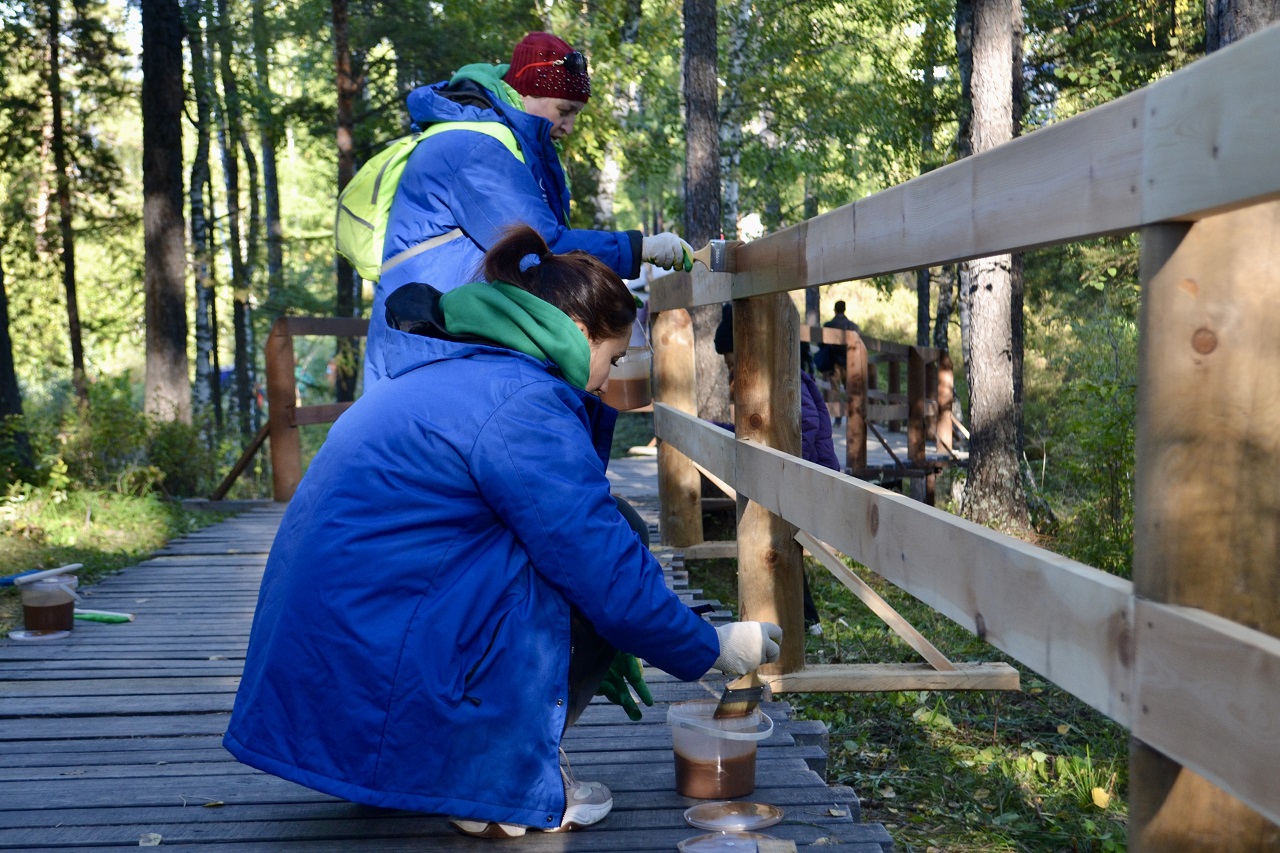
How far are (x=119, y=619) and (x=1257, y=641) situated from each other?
4644 mm

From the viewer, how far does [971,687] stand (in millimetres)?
3801

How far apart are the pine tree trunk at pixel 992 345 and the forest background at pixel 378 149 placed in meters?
0.24

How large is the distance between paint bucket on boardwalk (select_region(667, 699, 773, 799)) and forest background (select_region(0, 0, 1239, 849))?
4829 millimetres

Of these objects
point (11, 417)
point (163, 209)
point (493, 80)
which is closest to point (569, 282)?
point (493, 80)

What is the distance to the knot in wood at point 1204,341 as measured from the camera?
142 centimetres

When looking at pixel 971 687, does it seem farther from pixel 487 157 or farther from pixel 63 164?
pixel 63 164

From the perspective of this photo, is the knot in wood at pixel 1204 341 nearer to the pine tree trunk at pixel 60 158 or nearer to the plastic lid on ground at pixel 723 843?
the plastic lid on ground at pixel 723 843

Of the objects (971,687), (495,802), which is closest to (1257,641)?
(495,802)

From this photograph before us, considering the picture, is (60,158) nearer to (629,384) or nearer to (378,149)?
(378,149)

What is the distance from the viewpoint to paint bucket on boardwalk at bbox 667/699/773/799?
2750 millimetres

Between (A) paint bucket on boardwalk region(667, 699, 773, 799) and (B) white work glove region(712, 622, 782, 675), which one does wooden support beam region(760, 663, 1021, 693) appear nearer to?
(A) paint bucket on boardwalk region(667, 699, 773, 799)

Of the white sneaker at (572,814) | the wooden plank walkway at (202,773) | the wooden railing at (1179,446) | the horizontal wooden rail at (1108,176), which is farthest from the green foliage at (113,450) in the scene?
the wooden railing at (1179,446)

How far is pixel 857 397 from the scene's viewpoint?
962 cm

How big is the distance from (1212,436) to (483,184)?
9.23ft
